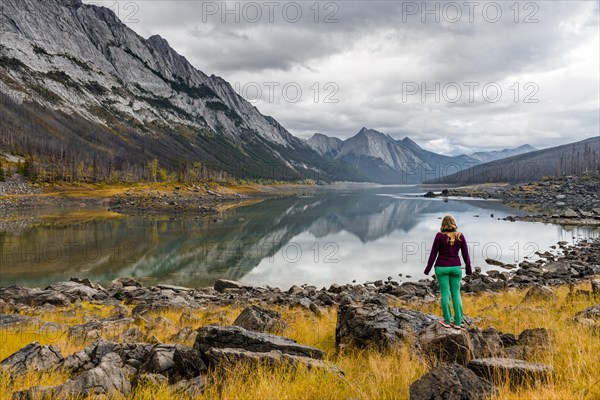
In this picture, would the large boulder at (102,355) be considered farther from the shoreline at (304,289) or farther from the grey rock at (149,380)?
the shoreline at (304,289)

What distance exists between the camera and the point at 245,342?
787 cm

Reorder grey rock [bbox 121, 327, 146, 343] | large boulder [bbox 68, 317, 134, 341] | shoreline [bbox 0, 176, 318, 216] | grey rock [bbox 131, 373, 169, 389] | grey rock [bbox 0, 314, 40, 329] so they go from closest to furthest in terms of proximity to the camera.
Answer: grey rock [bbox 131, 373, 169, 389] → grey rock [bbox 121, 327, 146, 343] → large boulder [bbox 68, 317, 134, 341] → grey rock [bbox 0, 314, 40, 329] → shoreline [bbox 0, 176, 318, 216]

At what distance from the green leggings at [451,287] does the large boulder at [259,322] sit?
16.6 ft

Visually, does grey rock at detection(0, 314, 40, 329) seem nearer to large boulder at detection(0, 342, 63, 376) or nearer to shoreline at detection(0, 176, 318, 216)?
large boulder at detection(0, 342, 63, 376)

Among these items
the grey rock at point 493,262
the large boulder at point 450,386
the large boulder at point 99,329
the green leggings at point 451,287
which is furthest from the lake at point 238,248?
the large boulder at point 450,386

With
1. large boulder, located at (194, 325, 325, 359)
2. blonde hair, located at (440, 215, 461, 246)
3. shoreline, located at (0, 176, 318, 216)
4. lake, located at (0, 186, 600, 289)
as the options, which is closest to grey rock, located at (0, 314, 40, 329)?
large boulder, located at (194, 325, 325, 359)

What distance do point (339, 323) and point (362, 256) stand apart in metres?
34.1

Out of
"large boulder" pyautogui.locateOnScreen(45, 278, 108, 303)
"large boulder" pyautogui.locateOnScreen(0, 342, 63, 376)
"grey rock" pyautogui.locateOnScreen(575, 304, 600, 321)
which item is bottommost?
"large boulder" pyautogui.locateOnScreen(45, 278, 108, 303)

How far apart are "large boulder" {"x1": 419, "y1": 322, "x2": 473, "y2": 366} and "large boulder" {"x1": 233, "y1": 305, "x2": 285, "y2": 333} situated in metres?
5.17

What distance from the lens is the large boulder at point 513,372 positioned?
556 centimetres

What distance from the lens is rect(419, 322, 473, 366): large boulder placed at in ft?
22.2

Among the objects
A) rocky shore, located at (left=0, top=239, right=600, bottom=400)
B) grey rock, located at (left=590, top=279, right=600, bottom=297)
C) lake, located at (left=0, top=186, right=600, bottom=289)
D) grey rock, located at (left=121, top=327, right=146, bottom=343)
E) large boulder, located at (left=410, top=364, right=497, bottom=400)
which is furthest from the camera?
lake, located at (left=0, top=186, right=600, bottom=289)

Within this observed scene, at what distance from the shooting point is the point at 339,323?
10.4 meters

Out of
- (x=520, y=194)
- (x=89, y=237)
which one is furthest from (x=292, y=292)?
(x=520, y=194)
